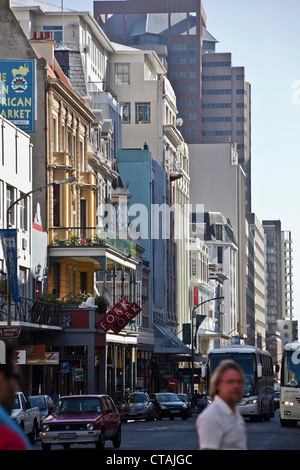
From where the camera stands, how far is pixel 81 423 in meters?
26.8

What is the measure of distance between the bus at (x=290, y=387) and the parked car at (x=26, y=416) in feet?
44.2

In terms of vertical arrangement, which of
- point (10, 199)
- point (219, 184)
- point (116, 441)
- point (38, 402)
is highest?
point (219, 184)

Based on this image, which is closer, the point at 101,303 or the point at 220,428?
the point at 220,428

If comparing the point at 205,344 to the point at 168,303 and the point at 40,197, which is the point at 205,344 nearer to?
the point at 168,303

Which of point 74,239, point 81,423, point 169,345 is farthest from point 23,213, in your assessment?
point 169,345

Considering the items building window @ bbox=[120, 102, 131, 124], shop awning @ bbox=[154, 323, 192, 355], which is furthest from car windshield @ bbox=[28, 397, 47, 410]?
building window @ bbox=[120, 102, 131, 124]

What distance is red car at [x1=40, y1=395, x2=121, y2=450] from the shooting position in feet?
87.2

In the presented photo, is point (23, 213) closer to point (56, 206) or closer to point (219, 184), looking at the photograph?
point (56, 206)

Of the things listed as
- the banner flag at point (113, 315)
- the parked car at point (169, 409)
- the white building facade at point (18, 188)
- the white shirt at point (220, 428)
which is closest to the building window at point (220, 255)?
the parked car at point (169, 409)

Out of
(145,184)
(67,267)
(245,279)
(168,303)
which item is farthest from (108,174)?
(245,279)

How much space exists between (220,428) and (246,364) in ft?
139

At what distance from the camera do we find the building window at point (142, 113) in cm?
9962

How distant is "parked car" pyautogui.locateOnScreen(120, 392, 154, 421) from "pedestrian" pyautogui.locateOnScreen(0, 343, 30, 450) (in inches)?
1795

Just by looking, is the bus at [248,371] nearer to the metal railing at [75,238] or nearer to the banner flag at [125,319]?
the banner flag at [125,319]
